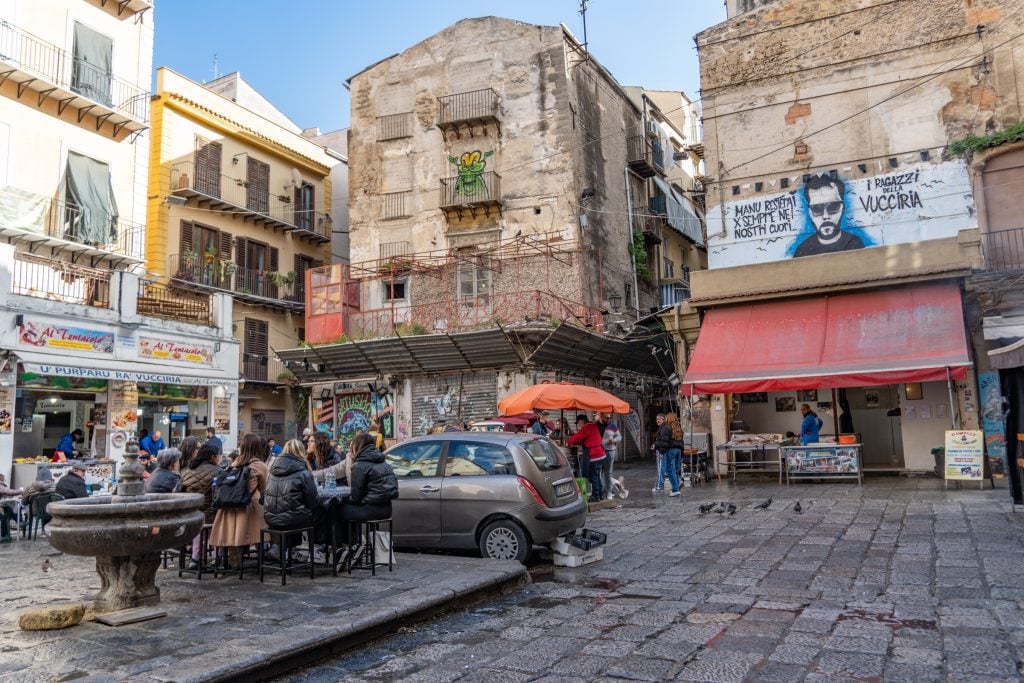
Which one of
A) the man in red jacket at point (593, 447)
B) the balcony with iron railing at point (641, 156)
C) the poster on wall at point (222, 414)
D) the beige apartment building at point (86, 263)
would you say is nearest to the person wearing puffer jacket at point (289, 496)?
the man in red jacket at point (593, 447)

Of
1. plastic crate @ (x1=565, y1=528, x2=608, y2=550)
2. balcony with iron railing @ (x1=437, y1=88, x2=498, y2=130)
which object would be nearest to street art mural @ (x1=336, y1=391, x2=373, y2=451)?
balcony with iron railing @ (x1=437, y1=88, x2=498, y2=130)

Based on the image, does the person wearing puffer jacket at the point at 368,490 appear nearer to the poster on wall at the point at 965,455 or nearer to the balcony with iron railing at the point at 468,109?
the poster on wall at the point at 965,455

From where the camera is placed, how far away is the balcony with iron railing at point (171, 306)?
2030 centimetres

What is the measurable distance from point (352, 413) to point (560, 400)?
13.4 m

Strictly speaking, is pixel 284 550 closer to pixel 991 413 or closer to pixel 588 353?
pixel 991 413

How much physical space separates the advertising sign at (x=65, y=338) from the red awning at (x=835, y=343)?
13.7 metres

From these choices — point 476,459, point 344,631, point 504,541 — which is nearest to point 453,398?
point 476,459

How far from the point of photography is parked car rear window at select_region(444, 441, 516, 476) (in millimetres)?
8820

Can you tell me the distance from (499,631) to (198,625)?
2.30 metres

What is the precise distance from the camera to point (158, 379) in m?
19.6

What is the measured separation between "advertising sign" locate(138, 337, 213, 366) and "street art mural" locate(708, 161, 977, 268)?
565 inches

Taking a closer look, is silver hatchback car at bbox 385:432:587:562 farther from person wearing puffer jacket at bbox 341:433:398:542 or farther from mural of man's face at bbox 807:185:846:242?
mural of man's face at bbox 807:185:846:242

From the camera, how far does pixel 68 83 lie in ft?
68.6

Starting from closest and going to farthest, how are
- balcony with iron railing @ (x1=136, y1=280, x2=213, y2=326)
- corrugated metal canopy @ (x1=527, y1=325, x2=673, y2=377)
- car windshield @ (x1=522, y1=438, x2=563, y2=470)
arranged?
car windshield @ (x1=522, y1=438, x2=563, y2=470) < balcony with iron railing @ (x1=136, y1=280, x2=213, y2=326) < corrugated metal canopy @ (x1=527, y1=325, x2=673, y2=377)
